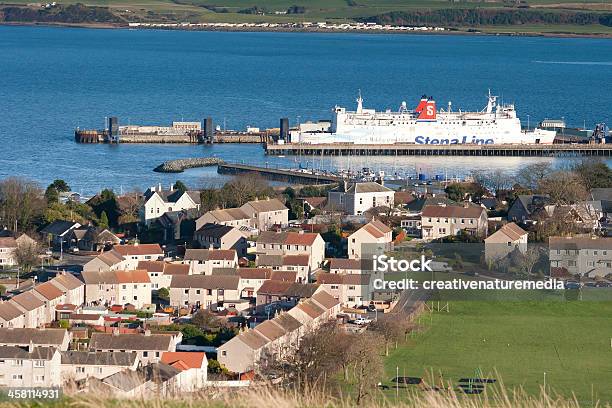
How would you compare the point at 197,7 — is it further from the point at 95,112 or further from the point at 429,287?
the point at 429,287

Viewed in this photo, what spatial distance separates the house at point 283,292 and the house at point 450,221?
5.41 metres

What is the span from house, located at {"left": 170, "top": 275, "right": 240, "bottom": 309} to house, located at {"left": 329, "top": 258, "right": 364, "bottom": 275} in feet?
5.14

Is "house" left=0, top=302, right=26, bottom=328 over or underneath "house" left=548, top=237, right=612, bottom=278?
underneath

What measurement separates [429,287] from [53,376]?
20.9ft

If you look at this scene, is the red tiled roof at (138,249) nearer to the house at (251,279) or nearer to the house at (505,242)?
the house at (251,279)

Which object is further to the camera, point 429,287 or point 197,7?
point 197,7

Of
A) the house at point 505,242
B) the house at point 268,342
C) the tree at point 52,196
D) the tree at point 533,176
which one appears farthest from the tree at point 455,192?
the house at point 268,342

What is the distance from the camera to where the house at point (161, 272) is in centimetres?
2016

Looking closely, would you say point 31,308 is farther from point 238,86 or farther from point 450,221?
point 238,86

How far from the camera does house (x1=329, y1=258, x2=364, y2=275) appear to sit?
20406 millimetres

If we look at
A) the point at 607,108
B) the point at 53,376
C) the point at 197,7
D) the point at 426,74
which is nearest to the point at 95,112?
the point at 607,108

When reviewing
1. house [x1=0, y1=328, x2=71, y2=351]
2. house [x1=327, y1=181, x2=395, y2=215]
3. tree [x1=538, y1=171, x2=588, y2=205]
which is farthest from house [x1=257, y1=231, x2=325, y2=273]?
house [x1=0, y1=328, x2=71, y2=351]

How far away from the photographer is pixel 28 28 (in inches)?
5212

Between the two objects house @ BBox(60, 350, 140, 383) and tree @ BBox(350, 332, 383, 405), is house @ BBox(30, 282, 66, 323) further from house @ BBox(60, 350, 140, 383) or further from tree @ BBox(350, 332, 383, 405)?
tree @ BBox(350, 332, 383, 405)
